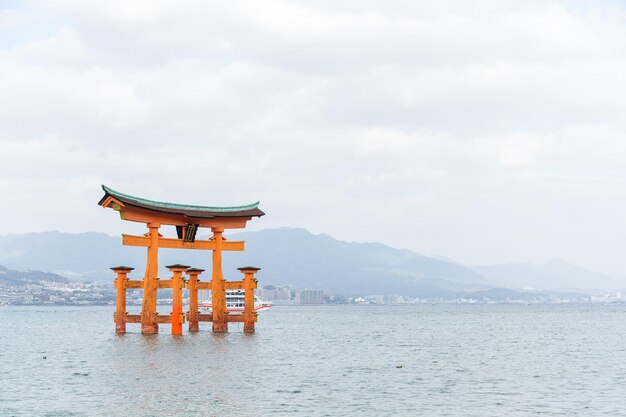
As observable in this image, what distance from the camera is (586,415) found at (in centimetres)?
2752

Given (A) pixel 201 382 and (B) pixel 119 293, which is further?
(B) pixel 119 293

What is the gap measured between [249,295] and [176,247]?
6.60 metres

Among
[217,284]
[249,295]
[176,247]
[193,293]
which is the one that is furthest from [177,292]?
[193,293]

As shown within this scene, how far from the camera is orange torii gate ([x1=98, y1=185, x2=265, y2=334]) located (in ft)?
173

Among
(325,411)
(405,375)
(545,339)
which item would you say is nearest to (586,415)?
(325,411)

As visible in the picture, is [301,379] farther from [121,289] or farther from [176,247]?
[121,289]

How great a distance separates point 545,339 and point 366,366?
32427 mm

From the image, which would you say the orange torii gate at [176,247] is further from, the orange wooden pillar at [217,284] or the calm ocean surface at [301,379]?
the calm ocean surface at [301,379]

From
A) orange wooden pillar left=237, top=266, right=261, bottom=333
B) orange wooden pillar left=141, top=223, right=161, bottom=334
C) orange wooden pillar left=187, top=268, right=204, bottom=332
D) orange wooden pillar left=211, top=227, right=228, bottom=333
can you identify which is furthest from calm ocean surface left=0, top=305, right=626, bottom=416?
orange wooden pillar left=187, top=268, right=204, bottom=332

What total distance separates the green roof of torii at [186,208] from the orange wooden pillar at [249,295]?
3.91 meters

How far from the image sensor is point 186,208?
5581 cm

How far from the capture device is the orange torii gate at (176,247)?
173ft

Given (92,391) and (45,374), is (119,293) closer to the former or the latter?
(45,374)

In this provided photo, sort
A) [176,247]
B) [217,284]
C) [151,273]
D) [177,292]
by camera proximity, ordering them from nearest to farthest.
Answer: [151,273] < [177,292] < [176,247] < [217,284]
